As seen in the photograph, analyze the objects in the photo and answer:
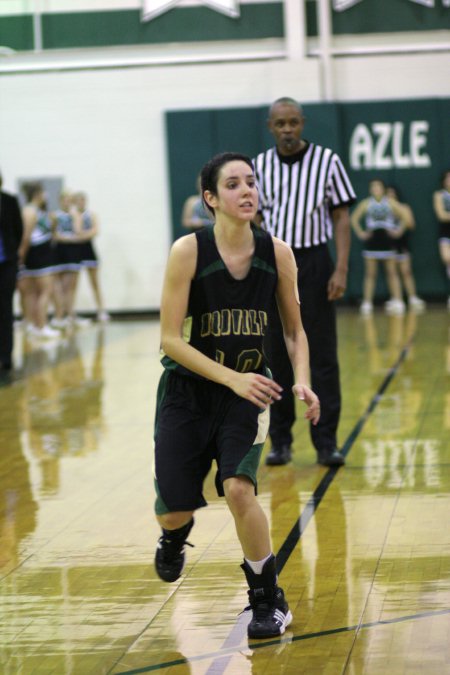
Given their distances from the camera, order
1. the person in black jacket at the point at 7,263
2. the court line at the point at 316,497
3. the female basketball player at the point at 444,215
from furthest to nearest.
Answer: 1. the female basketball player at the point at 444,215
2. the person in black jacket at the point at 7,263
3. the court line at the point at 316,497

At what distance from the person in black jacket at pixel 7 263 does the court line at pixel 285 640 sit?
787 cm

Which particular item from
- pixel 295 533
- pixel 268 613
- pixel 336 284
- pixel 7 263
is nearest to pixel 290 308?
pixel 268 613

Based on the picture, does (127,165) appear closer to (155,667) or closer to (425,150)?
(425,150)

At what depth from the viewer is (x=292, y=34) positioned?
16812 mm

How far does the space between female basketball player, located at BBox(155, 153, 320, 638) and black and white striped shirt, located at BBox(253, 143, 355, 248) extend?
2350 mm

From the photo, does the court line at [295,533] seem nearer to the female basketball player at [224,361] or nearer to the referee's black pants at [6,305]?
the female basketball player at [224,361]

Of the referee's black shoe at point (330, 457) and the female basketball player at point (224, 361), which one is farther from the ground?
the female basketball player at point (224, 361)

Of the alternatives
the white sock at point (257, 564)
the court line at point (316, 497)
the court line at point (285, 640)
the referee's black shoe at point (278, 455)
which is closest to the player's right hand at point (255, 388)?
the white sock at point (257, 564)

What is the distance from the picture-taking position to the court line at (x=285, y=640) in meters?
3.45

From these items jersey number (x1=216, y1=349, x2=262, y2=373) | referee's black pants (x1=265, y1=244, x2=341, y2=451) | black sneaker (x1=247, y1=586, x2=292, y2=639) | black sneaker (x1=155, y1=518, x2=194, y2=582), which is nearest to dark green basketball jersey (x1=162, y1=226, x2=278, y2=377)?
jersey number (x1=216, y1=349, x2=262, y2=373)

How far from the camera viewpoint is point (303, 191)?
6.12 m

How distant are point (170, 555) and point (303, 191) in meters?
2.74

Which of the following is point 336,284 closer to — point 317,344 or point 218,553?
point 317,344

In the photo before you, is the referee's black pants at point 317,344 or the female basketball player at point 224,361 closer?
the female basketball player at point 224,361
